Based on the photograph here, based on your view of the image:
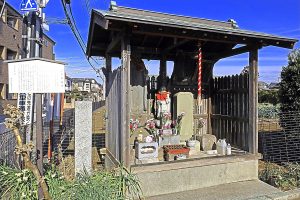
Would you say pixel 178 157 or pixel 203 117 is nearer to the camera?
pixel 178 157

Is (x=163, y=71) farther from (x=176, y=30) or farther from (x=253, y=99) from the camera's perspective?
(x=176, y=30)

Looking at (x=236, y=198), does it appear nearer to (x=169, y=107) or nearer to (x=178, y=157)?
(x=178, y=157)

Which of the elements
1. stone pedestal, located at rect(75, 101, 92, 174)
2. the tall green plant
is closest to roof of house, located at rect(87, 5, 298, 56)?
stone pedestal, located at rect(75, 101, 92, 174)

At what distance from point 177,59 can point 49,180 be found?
5157 mm

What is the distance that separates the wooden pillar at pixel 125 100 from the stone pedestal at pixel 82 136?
74 centimetres

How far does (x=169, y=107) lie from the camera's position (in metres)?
7.72

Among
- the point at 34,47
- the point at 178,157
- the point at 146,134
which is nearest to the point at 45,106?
the point at 146,134

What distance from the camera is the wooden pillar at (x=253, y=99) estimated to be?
6.11 m

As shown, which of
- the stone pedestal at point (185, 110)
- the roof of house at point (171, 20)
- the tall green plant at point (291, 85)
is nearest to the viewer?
the roof of house at point (171, 20)

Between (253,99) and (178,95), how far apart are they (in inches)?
84.0

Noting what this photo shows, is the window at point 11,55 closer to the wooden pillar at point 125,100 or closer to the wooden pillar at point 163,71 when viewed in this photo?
the wooden pillar at point 163,71

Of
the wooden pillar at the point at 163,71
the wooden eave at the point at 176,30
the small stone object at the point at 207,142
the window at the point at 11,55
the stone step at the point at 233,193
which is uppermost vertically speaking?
the window at the point at 11,55

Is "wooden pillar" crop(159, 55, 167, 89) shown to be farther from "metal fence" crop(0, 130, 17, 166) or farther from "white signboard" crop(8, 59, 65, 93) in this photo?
"white signboard" crop(8, 59, 65, 93)

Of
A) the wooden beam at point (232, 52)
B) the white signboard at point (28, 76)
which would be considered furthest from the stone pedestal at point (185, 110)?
the white signboard at point (28, 76)
